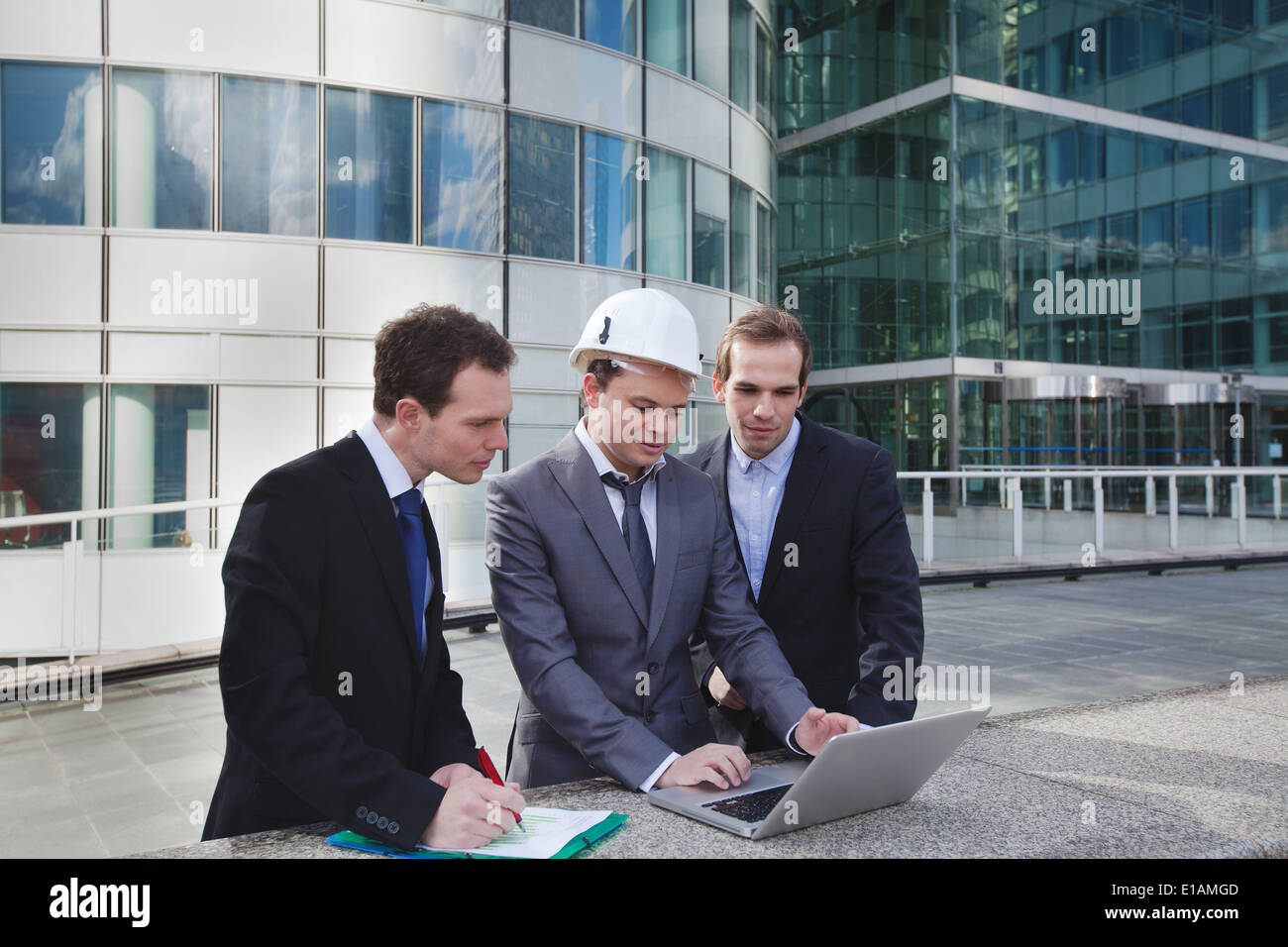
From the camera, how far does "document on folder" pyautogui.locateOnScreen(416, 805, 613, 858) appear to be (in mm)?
1803

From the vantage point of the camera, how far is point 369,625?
211cm

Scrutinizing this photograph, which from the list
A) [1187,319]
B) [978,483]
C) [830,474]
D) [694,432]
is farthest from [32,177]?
[1187,319]

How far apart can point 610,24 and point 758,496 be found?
14847mm

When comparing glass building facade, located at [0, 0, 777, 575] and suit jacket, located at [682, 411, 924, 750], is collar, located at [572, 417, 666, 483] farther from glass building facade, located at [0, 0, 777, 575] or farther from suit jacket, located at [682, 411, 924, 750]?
glass building facade, located at [0, 0, 777, 575]

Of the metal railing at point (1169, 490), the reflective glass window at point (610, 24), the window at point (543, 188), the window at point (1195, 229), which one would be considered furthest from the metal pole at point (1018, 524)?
the window at point (1195, 229)

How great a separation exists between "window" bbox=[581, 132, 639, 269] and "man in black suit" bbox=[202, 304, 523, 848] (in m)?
14.0

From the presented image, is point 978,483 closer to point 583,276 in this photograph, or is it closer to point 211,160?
point 583,276

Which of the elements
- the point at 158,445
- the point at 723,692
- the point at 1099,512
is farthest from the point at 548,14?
the point at 723,692

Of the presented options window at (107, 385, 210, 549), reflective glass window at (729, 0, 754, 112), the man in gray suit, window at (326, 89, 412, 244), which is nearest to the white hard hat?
the man in gray suit

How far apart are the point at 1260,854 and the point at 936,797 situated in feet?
1.98

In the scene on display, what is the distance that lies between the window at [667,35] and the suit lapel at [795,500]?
599 inches

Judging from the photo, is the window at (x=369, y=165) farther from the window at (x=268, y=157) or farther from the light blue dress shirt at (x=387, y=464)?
the light blue dress shirt at (x=387, y=464)

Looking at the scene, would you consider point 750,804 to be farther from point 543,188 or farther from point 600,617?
point 543,188

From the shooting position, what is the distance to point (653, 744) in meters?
2.31
